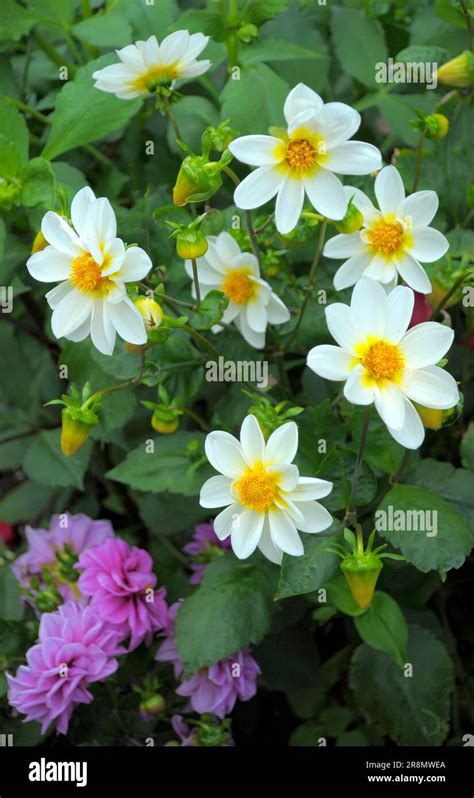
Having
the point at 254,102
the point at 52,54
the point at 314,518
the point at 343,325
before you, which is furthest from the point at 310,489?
the point at 52,54

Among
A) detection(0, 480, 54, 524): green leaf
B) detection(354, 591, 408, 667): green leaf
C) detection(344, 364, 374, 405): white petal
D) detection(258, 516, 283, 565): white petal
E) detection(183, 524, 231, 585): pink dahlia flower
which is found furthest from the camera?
detection(0, 480, 54, 524): green leaf

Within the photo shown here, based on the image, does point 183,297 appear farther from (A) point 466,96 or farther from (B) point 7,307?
(A) point 466,96

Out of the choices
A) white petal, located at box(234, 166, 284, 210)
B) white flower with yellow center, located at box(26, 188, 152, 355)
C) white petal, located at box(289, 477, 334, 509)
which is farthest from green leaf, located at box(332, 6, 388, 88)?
white petal, located at box(289, 477, 334, 509)

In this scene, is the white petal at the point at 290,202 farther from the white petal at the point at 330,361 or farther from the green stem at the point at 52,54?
the green stem at the point at 52,54

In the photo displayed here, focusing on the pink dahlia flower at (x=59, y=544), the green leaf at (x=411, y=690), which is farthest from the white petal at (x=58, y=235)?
the green leaf at (x=411, y=690)

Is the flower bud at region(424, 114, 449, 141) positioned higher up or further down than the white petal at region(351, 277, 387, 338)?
higher up

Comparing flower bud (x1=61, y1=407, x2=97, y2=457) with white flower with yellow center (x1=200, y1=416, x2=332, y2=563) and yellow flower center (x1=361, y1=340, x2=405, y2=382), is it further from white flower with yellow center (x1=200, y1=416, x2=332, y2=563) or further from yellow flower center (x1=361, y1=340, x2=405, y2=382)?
yellow flower center (x1=361, y1=340, x2=405, y2=382)
